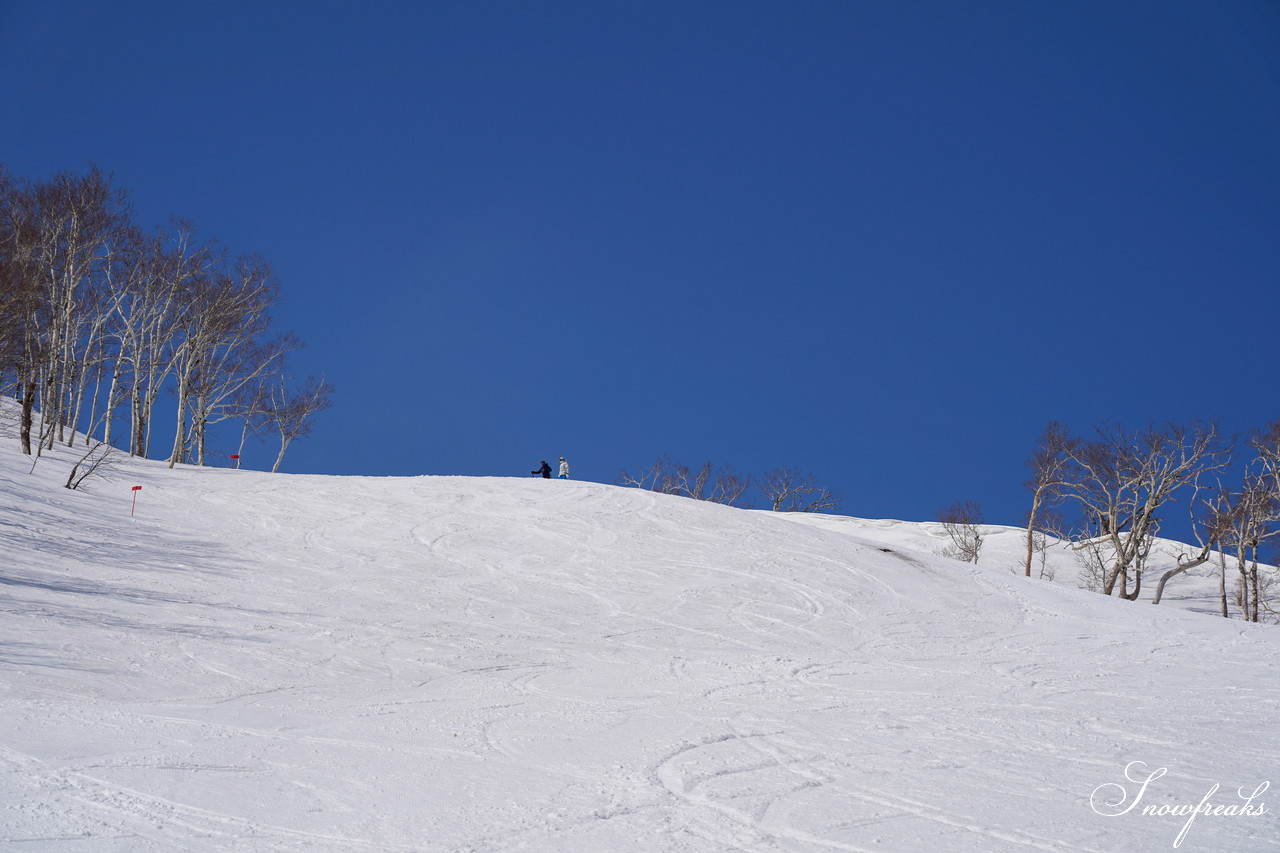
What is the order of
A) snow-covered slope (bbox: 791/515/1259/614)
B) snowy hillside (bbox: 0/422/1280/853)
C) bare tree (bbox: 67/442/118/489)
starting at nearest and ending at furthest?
snowy hillside (bbox: 0/422/1280/853) < bare tree (bbox: 67/442/118/489) < snow-covered slope (bbox: 791/515/1259/614)

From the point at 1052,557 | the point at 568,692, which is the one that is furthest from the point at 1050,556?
the point at 568,692

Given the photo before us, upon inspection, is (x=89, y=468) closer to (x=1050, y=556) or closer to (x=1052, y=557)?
(x=1050, y=556)

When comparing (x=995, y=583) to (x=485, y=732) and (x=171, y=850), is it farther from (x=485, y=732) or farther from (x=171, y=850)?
(x=171, y=850)

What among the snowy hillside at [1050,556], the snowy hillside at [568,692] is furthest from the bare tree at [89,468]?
the snowy hillside at [1050,556]

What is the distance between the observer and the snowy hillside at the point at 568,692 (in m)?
5.70

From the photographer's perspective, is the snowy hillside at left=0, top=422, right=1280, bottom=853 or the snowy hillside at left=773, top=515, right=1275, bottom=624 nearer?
the snowy hillside at left=0, top=422, right=1280, bottom=853

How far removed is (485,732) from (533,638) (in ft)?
18.2

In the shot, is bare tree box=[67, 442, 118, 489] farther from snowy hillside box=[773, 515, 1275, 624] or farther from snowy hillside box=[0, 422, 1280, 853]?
snowy hillside box=[773, 515, 1275, 624]

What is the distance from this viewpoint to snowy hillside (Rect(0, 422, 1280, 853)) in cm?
570

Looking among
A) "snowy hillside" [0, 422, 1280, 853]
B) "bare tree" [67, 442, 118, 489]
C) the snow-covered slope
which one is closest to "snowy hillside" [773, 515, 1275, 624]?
the snow-covered slope

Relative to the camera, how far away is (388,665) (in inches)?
440

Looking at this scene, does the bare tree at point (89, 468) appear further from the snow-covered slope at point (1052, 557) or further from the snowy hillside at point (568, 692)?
the snow-covered slope at point (1052, 557)

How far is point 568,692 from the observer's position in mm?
10336

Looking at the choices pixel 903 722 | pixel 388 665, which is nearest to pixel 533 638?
pixel 388 665
